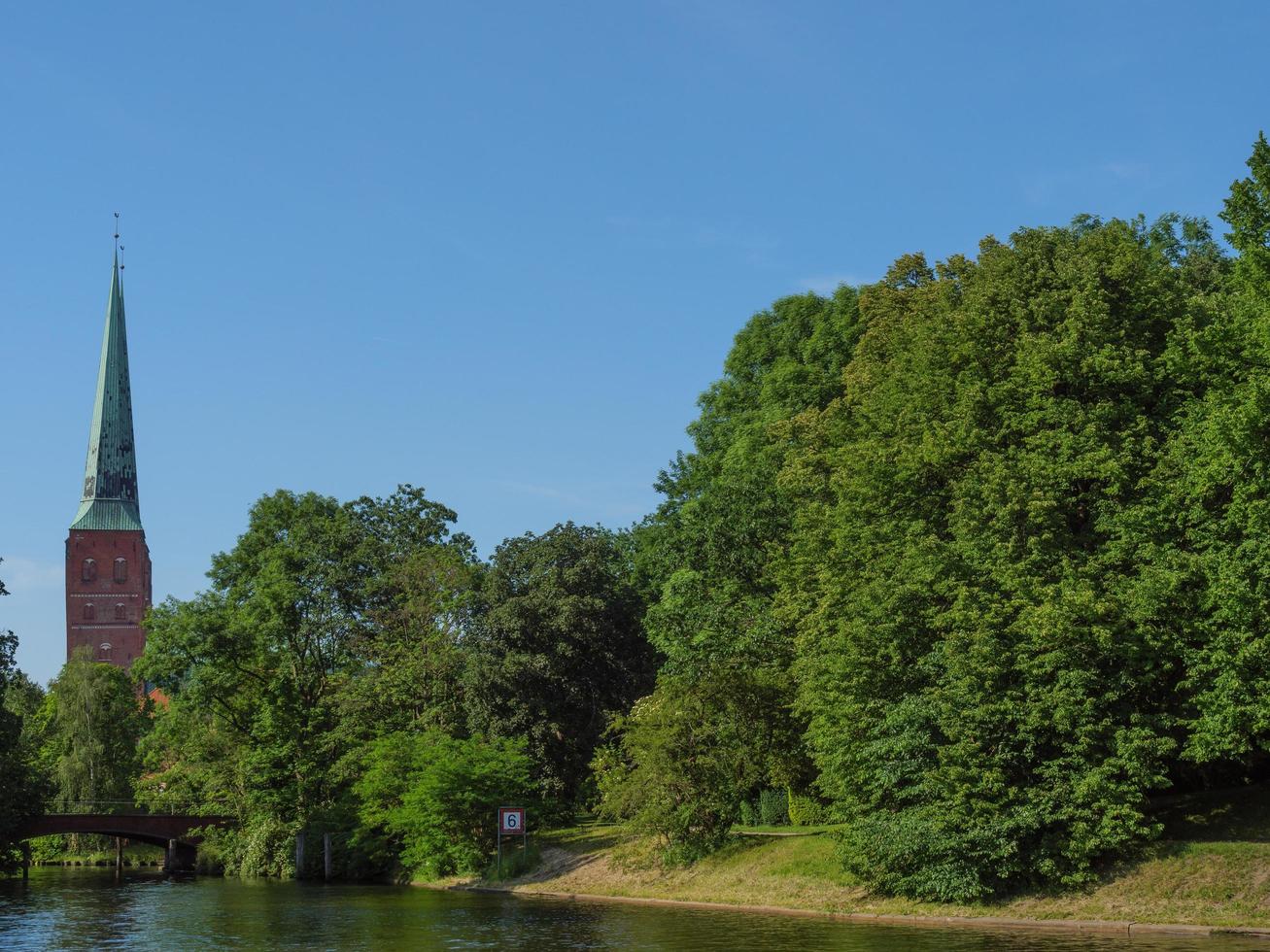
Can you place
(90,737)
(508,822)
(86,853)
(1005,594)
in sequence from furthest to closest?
1. (86,853)
2. (90,737)
3. (508,822)
4. (1005,594)

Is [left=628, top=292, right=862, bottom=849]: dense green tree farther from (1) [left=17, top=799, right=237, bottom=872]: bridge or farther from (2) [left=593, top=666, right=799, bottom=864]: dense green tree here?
(1) [left=17, top=799, right=237, bottom=872]: bridge

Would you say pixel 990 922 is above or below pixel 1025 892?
below

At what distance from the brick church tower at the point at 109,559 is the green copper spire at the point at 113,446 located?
11cm

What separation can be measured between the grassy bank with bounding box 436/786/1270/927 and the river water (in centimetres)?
217

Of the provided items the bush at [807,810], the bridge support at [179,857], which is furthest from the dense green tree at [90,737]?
the bush at [807,810]

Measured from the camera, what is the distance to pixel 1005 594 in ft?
117

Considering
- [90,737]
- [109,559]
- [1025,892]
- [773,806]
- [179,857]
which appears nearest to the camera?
[1025,892]

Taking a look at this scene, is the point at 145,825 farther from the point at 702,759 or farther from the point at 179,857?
the point at 702,759

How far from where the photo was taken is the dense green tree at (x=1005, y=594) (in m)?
33.4

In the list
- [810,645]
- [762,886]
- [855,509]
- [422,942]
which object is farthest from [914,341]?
[422,942]

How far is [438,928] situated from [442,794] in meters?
18.6

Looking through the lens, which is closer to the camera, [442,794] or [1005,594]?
[1005,594]

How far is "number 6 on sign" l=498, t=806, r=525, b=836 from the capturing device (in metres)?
52.3

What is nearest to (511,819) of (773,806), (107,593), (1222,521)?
(773,806)
